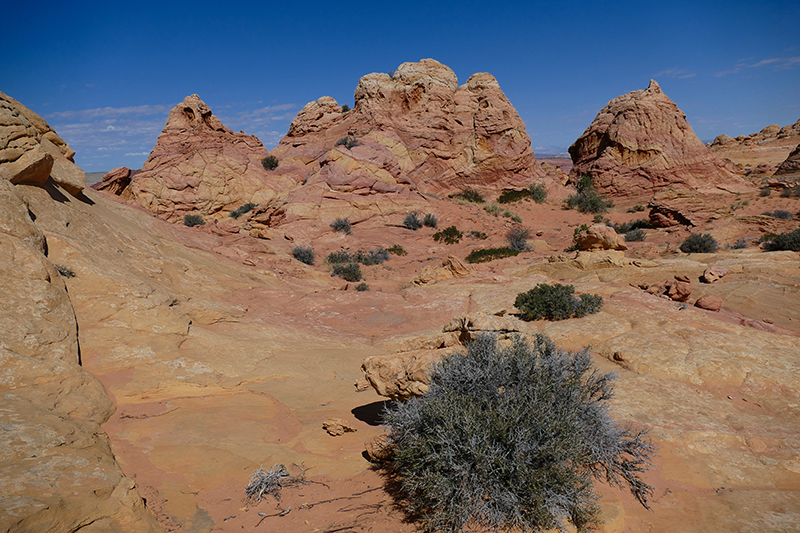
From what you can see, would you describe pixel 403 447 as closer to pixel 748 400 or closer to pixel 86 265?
pixel 748 400

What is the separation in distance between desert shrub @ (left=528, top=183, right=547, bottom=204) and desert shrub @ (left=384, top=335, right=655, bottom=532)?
29539mm

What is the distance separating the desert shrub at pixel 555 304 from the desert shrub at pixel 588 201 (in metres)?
23.9

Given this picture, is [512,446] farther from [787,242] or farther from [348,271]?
[787,242]

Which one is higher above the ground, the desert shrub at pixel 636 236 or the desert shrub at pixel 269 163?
the desert shrub at pixel 269 163

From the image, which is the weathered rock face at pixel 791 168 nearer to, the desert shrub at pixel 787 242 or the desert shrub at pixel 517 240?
the desert shrub at pixel 787 242

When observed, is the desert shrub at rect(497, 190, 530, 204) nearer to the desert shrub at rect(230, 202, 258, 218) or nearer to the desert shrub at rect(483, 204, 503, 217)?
the desert shrub at rect(483, 204, 503, 217)

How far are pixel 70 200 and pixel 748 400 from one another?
13.3 m

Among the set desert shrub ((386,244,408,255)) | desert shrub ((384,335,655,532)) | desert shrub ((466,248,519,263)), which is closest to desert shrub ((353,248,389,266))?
desert shrub ((386,244,408,255))

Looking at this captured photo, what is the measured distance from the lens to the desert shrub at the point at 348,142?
27.5 m

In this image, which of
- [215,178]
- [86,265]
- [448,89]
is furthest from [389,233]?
[86,265]

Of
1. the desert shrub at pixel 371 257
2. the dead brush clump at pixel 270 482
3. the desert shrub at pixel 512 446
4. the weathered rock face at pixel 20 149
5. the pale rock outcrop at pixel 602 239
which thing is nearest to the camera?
the desert shrub at pixel 512 446

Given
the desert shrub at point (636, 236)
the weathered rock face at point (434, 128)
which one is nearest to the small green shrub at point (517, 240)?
the desert shrub at point (636, 236)

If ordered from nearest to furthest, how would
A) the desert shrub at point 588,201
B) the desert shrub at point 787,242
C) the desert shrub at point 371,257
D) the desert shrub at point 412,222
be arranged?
the desert shrub at point 787,242 < the desert shrub at point 371,257 < the desert shrub at point 412,222 < the desert shrub at point 588,201

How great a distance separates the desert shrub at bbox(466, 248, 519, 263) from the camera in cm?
1947
